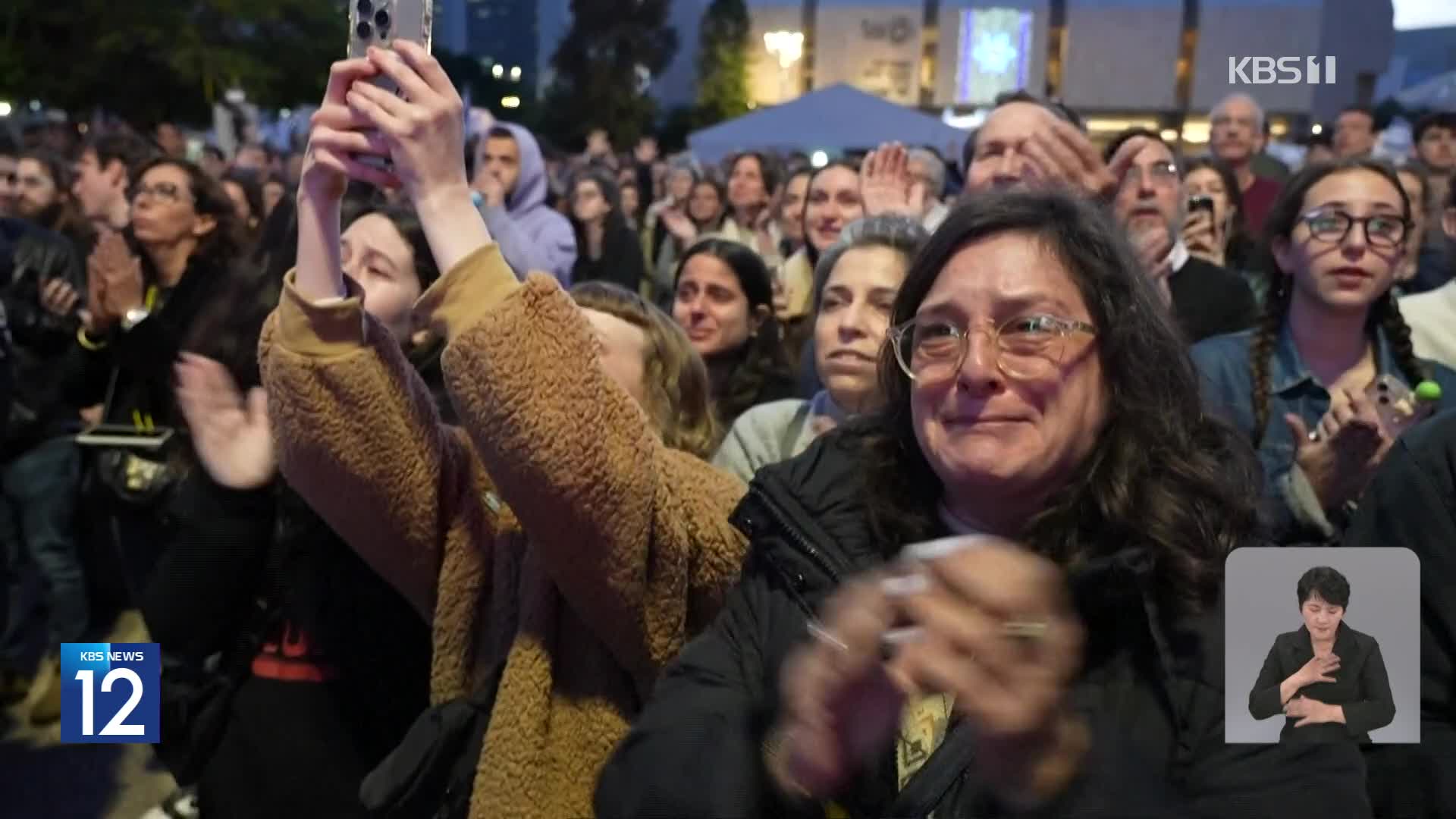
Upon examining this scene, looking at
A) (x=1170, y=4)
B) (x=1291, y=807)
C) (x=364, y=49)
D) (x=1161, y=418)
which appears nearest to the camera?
(x=1291, y=807)

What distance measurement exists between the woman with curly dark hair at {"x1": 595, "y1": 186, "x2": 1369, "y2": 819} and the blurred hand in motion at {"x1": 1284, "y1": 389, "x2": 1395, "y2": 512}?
2.06 ft

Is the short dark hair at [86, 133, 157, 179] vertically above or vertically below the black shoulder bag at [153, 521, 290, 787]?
above

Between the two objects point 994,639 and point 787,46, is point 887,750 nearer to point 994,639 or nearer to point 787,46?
point 994,639

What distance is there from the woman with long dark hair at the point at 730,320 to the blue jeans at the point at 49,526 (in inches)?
83.0

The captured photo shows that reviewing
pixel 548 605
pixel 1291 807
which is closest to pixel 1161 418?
pixel 1291 807

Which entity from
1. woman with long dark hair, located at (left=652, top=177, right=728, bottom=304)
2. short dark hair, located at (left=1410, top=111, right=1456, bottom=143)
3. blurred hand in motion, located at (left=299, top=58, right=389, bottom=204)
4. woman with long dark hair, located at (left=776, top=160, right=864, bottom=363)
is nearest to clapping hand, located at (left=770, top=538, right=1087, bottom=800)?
blurred hand in motion, located at (left=299, top=58, right=389, bottom=204)

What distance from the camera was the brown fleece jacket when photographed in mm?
1470

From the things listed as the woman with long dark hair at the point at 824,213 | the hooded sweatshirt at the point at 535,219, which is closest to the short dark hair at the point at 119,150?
the hooded sweatshirt at the point at 535,219

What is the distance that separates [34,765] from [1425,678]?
3072 mm

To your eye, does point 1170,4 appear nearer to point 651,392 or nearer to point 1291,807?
point 651,392

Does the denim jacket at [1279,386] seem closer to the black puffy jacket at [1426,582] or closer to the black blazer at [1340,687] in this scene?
the black puffy jacket at [1426,582]

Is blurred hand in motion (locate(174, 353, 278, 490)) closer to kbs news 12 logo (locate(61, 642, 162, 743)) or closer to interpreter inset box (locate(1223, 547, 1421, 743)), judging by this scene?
kbs news 12 logo (locate(61, 642, 162, 743))

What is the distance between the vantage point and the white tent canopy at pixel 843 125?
10875 millimetres

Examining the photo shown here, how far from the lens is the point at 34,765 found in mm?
3162
